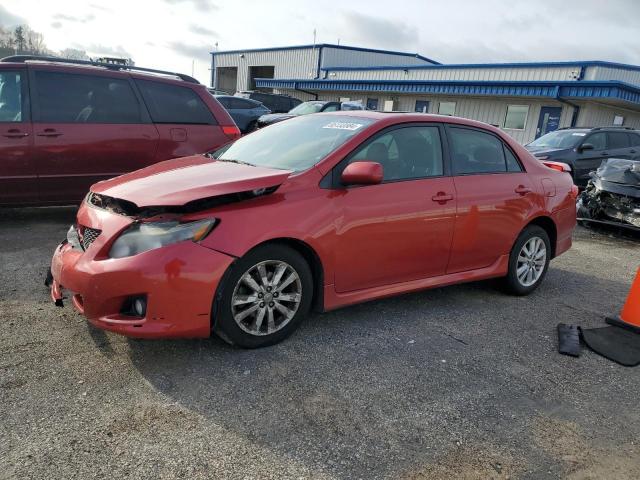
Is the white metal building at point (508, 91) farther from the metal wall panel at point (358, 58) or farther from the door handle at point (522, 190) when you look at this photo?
the door handle at point (522, 190)

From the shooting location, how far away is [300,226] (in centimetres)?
338

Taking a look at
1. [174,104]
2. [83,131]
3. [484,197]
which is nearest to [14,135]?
[83,131]

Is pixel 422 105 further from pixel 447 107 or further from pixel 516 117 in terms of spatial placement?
pixel 516 117

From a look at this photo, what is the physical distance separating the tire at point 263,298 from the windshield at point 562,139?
11.1m

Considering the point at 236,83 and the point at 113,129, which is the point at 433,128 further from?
the point at 236,83

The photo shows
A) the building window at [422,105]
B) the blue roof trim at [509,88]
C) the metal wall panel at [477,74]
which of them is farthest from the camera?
the building window at [422,105]

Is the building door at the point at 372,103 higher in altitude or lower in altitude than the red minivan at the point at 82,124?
higher

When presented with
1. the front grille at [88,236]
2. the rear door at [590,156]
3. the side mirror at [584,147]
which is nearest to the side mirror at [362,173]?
the front grille at [88,236]

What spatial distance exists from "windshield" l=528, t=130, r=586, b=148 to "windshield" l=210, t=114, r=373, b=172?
10038mm

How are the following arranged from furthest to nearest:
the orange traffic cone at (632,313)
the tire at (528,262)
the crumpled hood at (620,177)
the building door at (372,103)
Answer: the building door at (372,103), the crumpled hood at (620,177), the tire at (528,262), the orange traffic cone at (632,313)

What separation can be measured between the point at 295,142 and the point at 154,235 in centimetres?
153

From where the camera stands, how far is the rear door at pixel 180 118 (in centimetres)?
634

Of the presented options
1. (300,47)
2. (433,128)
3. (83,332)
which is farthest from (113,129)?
(300,47)

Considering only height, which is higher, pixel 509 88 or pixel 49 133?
pixel 509 88
